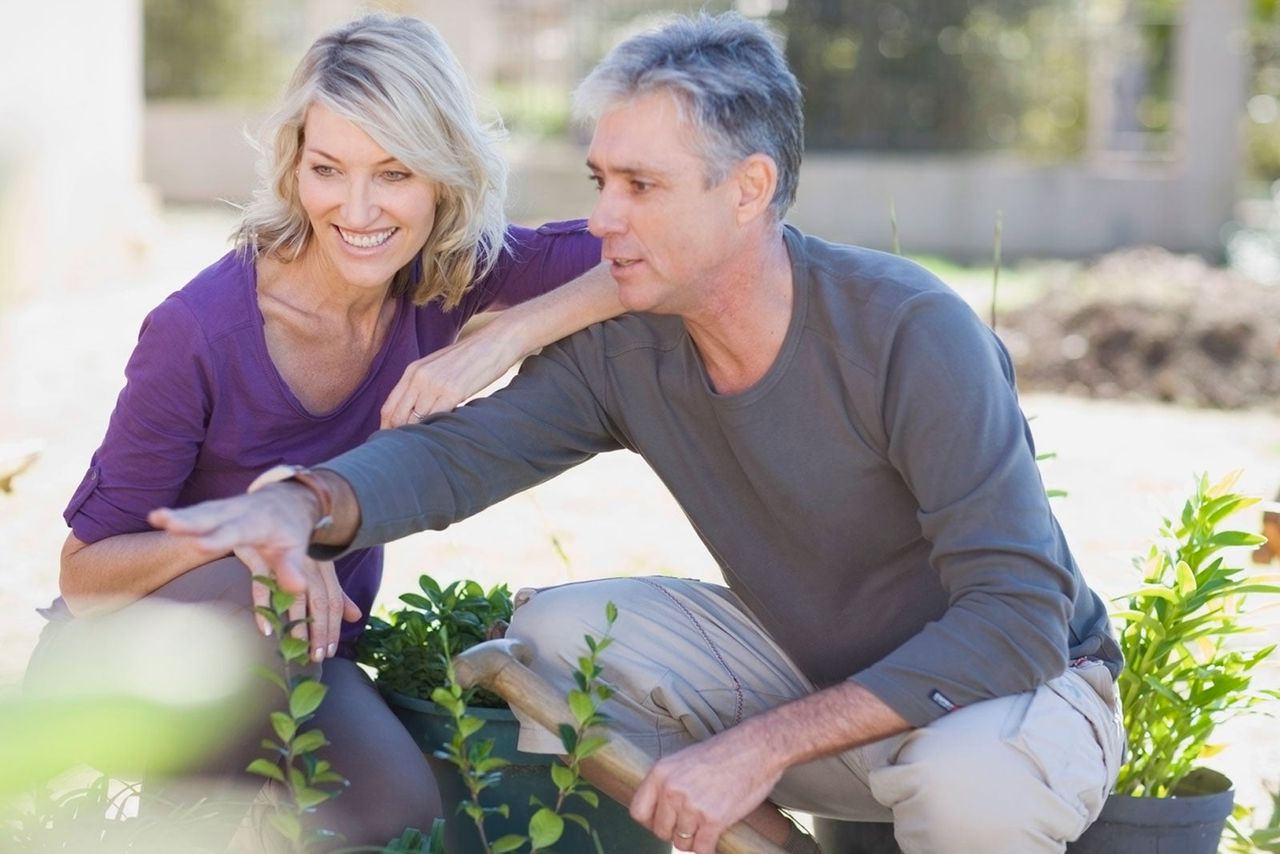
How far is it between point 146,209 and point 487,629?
9348 millimetres

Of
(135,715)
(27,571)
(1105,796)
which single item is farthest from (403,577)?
(1105,796)

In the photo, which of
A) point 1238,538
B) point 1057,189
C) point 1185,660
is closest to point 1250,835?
point 1185,660

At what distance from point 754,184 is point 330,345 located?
32.2 inches

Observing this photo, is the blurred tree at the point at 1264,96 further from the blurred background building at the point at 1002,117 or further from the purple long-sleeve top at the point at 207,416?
the purple long-sleeve top at the point at 207,416

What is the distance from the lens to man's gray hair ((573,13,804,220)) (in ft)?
7.87

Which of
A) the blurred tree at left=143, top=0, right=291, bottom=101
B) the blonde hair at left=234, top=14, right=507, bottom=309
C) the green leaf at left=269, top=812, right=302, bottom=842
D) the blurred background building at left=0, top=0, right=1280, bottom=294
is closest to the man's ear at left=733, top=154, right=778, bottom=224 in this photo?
the blonde hair at left=234, top=14, right=507, bottom=309

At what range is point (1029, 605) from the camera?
2264 millimetres

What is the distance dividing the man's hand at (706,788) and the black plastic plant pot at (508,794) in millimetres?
387

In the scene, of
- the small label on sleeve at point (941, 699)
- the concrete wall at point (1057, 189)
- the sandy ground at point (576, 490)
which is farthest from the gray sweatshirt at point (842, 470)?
the concrete wall at point (1057, 189)

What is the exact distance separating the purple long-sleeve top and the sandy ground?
65cm

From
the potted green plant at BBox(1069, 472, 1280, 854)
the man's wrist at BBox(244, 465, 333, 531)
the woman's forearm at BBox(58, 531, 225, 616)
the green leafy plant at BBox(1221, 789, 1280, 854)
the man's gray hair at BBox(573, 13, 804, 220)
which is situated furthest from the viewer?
the green leafy plant at BBox(1221, 789, 1280, 854)

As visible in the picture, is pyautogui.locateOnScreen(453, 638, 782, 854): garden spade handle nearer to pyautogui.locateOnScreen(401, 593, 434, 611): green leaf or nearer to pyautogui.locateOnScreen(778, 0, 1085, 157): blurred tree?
pyautogui.locateOnScreen(401, 593, 434, 611): green leaf

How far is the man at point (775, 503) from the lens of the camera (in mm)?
2268

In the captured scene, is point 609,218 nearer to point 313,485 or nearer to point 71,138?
point 313,485
